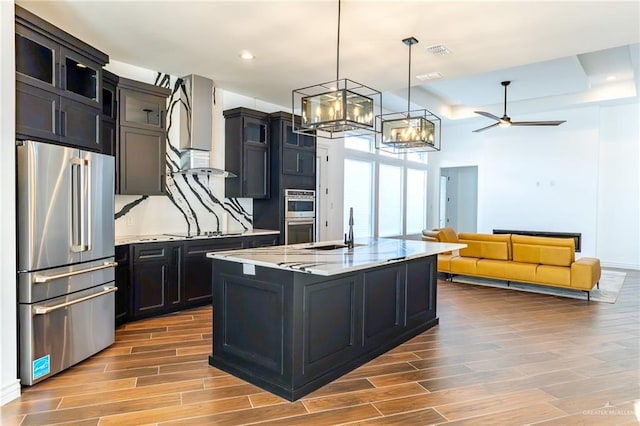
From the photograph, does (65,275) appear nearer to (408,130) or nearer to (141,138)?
(141,138)

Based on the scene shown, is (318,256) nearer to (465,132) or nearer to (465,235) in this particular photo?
(465,235)

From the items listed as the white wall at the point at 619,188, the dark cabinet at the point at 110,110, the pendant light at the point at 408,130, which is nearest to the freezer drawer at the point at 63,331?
the dark cabinet at the point at 110,110

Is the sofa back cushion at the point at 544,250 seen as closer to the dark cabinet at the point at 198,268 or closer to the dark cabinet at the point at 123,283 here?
the dark cabinet at the point at 198,268

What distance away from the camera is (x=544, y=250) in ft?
18.7

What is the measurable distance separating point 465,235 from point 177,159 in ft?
15.3

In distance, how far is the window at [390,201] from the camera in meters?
9.02

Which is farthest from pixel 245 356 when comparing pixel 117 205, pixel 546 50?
pixel 546 50

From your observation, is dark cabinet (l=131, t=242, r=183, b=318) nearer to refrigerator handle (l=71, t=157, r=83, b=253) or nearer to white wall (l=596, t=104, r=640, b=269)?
refrigerator handle (l=71, t=157, r=83, b=253)

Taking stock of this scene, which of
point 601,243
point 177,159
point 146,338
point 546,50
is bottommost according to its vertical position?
point 146,338

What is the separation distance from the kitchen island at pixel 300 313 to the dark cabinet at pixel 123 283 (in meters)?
1.49

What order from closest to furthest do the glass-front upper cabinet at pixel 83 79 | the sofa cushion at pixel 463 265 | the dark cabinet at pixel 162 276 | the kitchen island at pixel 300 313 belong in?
1. the kitchen island at pixel 300 313
2. the glass-front upper cabinet at pixel 83 79
3. the dark cabinet at pixel 162 276
4. the sofa cushion at pixel 463 265

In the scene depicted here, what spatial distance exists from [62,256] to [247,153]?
10.1 feet

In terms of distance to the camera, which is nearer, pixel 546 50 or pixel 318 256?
pixel 318 256

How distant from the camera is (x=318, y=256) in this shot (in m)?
3.09
